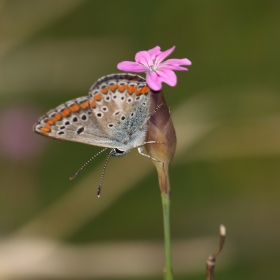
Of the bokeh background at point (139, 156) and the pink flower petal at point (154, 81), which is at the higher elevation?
the bokeh background at point (139, 156)

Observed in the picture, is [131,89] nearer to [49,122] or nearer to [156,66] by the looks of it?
[156,66]

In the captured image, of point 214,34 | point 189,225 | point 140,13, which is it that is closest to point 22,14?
point 140,13

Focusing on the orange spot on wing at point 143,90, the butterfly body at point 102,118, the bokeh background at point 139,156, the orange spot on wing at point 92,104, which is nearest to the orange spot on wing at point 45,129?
the butterfly body at point 102,118

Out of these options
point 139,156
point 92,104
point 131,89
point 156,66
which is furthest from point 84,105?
point 139,156

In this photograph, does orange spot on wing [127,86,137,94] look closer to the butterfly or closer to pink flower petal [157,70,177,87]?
the butterfly

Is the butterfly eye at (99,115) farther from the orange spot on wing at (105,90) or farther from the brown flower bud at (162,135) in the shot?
the brown flower bud at (162,135)
